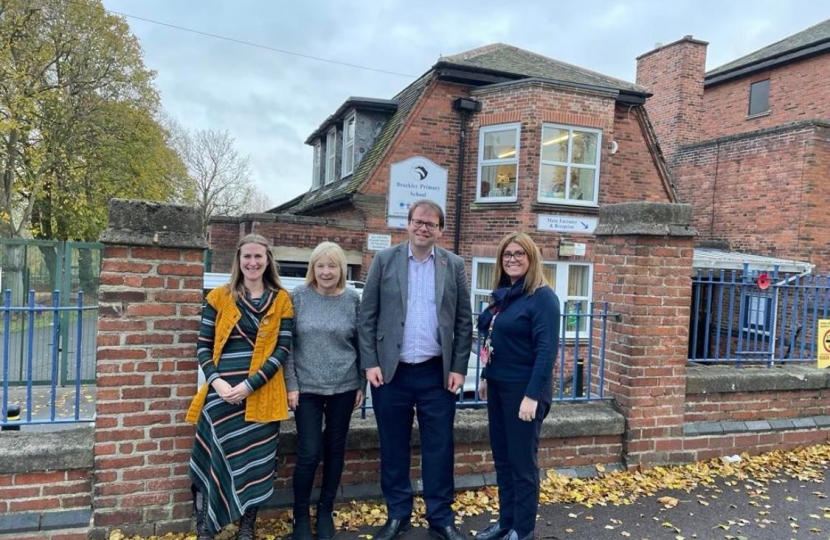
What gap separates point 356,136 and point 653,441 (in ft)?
38.7

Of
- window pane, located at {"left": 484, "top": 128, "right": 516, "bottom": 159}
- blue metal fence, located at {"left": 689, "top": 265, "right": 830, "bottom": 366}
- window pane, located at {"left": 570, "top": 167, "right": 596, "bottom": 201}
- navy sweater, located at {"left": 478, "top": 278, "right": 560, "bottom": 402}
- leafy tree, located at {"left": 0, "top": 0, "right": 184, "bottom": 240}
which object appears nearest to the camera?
navy sweater, located at {"left": 478, "top": 278, "right": 560, "bottom": 402}

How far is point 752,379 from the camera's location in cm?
486

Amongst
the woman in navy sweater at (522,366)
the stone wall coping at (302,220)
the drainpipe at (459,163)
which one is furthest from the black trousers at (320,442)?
the drainpipe at (459,163)

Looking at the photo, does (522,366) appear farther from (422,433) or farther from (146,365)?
(146,365)

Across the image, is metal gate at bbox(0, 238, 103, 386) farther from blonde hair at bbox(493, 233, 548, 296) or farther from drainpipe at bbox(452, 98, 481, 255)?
drainpipe at bbox(452, 98, 481, 255)

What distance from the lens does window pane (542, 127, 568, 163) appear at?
12891 mm

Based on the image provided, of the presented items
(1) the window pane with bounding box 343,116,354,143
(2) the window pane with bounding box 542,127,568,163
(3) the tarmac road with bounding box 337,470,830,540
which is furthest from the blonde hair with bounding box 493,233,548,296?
(1) the window pane with bounding box 343,116,354,143

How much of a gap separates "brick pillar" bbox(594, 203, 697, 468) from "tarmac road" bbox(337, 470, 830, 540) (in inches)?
19.6

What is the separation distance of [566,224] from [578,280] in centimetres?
144

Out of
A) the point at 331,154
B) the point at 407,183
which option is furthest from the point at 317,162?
the point at 407,183

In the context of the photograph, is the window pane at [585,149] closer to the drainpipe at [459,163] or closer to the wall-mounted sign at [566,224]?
the wall-mounted sign at [566,224]

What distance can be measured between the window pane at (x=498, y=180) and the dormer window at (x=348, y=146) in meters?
3.74

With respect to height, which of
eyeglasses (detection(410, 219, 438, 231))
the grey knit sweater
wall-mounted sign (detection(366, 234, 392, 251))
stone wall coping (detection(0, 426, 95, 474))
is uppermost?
wall-mounted sign (detection(366, 234, 392, 251))

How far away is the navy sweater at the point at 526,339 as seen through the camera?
119 inches
